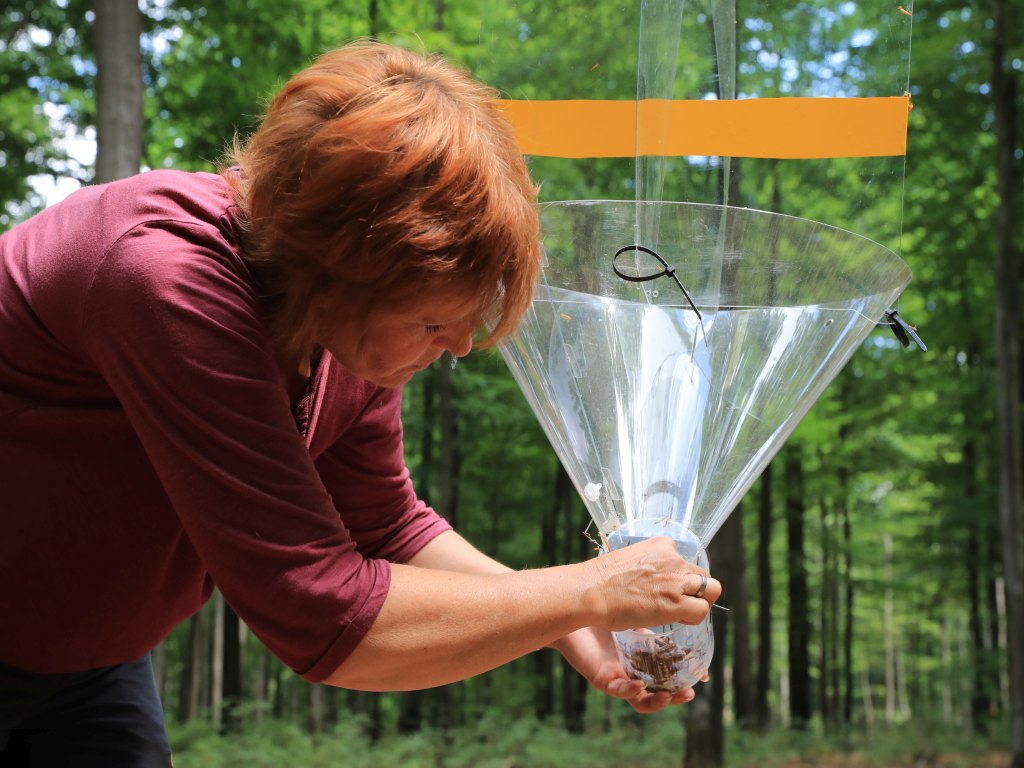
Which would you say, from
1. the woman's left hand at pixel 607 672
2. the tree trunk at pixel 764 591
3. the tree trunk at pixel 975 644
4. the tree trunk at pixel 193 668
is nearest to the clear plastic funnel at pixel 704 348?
the woman's left hand at pixel 607 672

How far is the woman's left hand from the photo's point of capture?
1.63 meters

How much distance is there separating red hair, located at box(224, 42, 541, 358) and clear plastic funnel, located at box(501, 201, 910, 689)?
42cm

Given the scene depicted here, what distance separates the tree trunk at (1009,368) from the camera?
7.92 m

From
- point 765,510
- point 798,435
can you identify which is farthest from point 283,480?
point 765,510

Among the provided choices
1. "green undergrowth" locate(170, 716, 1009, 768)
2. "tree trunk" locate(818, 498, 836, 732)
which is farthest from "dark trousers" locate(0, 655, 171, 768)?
"tree trunk" locate(818, 498, 836, 732)

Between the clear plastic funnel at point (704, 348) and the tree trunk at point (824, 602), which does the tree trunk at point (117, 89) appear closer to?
the clear plastic funnel at point (704, 348)

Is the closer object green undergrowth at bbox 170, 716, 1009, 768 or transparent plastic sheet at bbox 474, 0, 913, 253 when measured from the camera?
transparent plastic sheet at bbox 474, 0, 913, 253

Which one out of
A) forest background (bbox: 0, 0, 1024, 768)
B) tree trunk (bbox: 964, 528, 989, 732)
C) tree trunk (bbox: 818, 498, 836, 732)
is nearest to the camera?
forest background (bbox: 0, 0, 1024, 768)

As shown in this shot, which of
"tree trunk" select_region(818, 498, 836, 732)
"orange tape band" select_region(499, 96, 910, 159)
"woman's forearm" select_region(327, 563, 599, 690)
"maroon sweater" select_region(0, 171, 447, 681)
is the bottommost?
"tree trunk" select_region(818, 498, 836, 732)

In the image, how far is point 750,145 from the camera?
170 cm

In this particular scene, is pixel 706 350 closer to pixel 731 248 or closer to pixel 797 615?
pixel 731 248

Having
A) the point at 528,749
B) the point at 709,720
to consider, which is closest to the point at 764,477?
the point at 528,749

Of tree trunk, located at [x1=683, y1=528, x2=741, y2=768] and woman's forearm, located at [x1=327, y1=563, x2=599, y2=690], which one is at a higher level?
woman's forearm, located at [x1=327, y1=563, x2=599, y2=690]

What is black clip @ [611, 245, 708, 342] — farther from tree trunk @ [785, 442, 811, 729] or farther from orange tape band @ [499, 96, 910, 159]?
tree trunk @ [785, 442, 811, 729]
